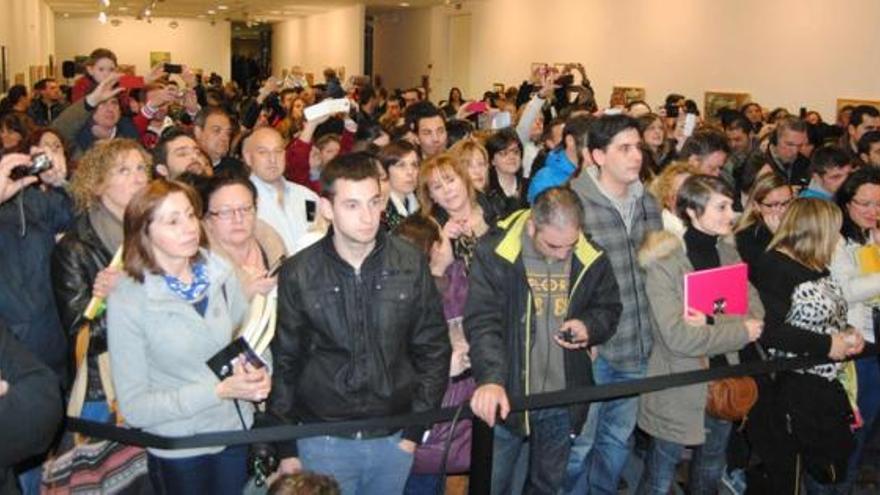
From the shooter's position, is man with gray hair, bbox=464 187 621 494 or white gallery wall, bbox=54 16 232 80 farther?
white gallery wall, bbox=54 16 232 80

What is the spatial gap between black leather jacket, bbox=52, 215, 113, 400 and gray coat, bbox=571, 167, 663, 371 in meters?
2.15

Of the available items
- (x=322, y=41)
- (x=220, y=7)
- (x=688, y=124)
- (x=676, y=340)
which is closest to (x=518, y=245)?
(x=676, y=340)

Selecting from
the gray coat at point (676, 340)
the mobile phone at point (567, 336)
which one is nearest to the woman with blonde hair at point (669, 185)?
the gray coat at point (676, 340)

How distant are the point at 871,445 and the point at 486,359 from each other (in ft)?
11.3

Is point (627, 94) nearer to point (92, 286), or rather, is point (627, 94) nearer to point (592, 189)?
point (592, 189)

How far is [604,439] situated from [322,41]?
31332 mm

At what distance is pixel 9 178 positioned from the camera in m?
3.46

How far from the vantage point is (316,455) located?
3.27 meters

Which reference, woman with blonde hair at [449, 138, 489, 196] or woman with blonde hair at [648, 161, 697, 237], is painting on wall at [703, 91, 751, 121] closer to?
woman with blonde hair at [648, 161, 697, 237]

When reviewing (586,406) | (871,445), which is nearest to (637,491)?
(586,406)

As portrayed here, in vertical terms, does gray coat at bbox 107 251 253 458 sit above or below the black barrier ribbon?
above

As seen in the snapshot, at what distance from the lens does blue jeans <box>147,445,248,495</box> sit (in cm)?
321

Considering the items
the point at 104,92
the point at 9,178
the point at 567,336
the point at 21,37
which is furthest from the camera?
the point at 21,37

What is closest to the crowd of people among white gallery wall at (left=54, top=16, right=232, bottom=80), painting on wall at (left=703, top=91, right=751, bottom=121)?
painting on wall at (left=703, top=91, right=751, bottom=121)
